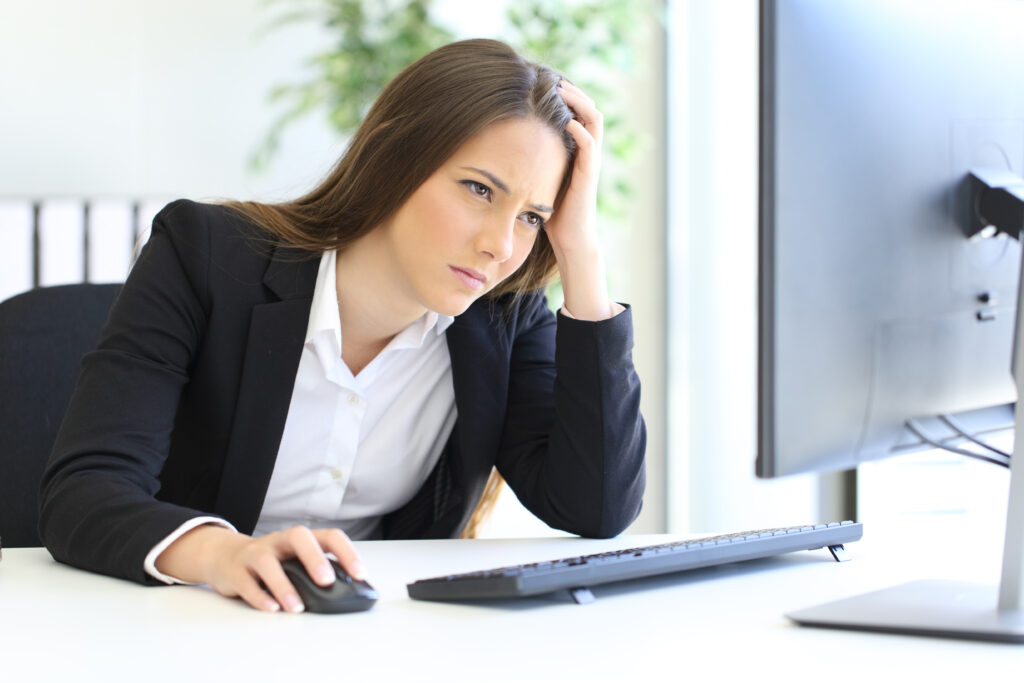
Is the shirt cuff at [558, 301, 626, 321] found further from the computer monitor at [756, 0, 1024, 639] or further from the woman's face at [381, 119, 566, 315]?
the computer monitor at [756, 0, 1024, 639]

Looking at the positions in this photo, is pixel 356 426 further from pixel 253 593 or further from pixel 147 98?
pixel 147 98

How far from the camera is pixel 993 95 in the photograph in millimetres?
949

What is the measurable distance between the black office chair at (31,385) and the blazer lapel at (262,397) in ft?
Result: 0.92

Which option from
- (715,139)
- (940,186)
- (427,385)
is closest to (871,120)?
(940,186)

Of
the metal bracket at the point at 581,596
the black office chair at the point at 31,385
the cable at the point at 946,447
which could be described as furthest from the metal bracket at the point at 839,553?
the black office chair at the point at 31,385

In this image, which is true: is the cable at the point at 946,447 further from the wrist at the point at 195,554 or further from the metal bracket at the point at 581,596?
the wrist at the point at 195,554

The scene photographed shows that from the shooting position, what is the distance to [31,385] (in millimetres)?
1402

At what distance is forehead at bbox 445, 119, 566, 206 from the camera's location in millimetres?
1259

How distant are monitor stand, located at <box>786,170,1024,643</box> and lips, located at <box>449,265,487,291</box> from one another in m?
0.58

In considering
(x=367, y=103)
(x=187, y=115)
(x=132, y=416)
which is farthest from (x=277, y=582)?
(x=187, y=115)

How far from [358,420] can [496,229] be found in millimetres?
300

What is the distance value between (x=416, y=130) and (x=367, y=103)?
181 centimetres

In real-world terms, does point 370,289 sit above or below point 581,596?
above

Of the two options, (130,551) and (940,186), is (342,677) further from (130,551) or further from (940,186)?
(940,186)
